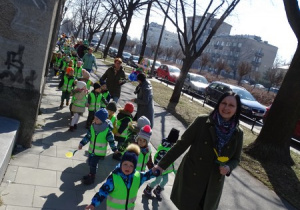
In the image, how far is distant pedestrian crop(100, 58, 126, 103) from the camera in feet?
27.0

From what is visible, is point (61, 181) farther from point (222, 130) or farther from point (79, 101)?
point (79, 101)

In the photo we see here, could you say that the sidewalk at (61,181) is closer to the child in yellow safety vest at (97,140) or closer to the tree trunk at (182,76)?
the child in yellow safety vest at (97,140)

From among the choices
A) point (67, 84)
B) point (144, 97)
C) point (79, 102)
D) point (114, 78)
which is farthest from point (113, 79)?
point (144, 97)

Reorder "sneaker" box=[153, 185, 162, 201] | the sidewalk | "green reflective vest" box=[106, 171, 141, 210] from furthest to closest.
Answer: "sneaker" box=[153, 185, 162, 201] < the sidewalk < "green reflective vest" box=[106, 171, 141, 210]

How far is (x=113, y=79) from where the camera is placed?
8.32 metres

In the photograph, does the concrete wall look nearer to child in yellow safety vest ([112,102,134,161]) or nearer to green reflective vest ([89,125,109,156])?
green reflective vest ([89,125,109,156])

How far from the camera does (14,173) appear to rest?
4.29 meters

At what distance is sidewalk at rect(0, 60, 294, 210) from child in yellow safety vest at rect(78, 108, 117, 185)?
0.21 meters

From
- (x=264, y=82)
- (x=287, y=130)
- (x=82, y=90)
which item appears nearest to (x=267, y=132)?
(x=287, y=130)

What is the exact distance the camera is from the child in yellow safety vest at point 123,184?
3.05 meters

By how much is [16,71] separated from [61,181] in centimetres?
202

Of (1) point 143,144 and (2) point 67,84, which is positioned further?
(2) point 67,84

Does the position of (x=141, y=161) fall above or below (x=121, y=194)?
below

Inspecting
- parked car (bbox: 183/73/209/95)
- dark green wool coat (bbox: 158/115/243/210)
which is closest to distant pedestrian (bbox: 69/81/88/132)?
dark green wool coat (bbox: 158/115/243/210)
